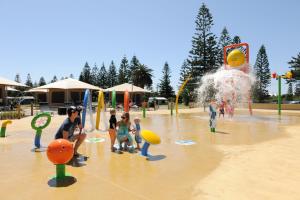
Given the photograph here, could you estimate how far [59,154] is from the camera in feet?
20.6

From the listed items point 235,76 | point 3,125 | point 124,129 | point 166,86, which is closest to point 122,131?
point 124,129

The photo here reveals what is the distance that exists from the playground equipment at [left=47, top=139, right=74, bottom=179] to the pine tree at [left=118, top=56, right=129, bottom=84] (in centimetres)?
7639

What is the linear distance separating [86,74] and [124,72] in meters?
14.7

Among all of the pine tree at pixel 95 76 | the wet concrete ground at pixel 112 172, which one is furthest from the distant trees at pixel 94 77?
the wet concrete ground at pixel 112 172

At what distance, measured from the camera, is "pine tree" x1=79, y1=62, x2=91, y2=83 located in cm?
8994

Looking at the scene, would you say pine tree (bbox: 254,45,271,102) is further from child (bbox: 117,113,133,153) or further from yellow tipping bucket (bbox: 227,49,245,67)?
child (bbox: 117,113,133,153)

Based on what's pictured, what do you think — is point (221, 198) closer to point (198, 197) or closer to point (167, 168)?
point (198, 197)

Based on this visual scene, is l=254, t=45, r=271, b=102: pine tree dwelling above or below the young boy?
above

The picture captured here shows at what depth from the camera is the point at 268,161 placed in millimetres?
8078

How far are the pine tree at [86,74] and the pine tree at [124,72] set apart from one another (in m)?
12.5

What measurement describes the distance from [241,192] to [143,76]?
67.4m

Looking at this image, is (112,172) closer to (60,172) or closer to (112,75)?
(60,172)

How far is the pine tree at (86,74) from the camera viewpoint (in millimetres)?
89938

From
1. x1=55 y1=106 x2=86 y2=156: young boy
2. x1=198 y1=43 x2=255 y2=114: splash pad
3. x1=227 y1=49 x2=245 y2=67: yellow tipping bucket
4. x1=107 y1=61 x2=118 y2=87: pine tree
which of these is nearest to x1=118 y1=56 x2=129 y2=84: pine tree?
x1=107 y1=61 x2=118 y2=87: pine tree
